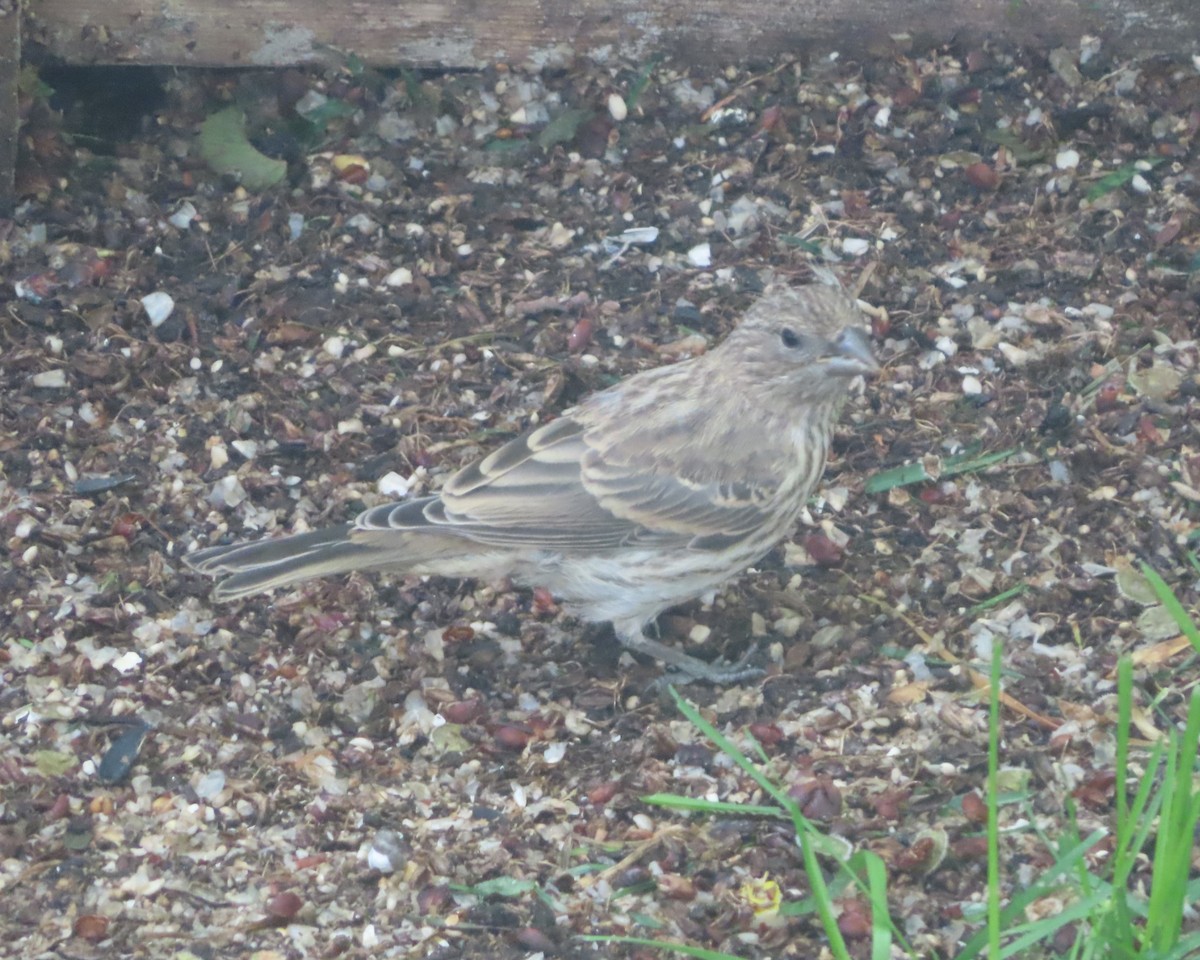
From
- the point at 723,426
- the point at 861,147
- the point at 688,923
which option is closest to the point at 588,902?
the point at 688,923

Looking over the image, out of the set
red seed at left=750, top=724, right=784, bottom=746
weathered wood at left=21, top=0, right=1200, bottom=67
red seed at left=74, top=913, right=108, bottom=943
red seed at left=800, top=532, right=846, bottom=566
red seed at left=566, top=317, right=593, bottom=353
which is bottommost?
red seed at left=74, top=913, right=108, bottom=943

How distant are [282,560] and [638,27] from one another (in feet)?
9.71

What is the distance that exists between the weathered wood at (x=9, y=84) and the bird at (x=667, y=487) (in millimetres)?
1956

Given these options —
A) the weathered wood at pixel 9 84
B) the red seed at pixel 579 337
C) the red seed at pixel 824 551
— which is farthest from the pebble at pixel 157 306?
the red seed at pixel 824 551

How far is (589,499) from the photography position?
462 centimetres

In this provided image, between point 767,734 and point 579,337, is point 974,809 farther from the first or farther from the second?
point 579,337

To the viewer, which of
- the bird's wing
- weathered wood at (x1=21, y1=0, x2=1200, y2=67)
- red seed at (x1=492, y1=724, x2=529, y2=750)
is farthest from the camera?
weathered wood at (x1=21, y1=0, x2=1200, y2=67)

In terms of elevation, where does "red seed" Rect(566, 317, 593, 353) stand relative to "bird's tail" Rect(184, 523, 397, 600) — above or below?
above

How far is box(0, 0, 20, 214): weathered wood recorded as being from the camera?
538 centimetres

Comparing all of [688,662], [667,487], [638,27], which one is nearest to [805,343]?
[667,487]

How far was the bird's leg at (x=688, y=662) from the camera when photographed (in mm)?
4496

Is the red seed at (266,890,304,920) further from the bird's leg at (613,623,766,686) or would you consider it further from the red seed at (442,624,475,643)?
the bird's leg at (613,623,766,686)

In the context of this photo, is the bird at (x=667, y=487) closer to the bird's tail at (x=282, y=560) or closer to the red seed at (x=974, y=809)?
the bird's tail at (x=282, y=560)

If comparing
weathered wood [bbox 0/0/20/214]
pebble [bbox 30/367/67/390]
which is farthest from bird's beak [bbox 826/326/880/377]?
weathered wood [bbox 0/0/20/214]
